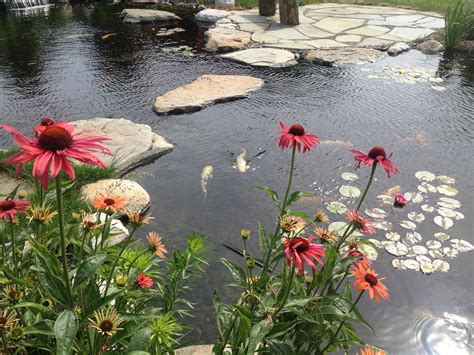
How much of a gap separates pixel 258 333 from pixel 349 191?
2.33 metres

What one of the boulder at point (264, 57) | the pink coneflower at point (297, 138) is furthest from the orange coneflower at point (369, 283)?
the boulder at point (264, 57)

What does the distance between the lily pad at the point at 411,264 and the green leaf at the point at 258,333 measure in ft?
5.39

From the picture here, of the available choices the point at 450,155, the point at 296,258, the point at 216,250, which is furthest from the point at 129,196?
the point at 450,155

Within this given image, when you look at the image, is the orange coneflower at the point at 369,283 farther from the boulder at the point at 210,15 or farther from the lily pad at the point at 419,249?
the boulder at the point at 210,15

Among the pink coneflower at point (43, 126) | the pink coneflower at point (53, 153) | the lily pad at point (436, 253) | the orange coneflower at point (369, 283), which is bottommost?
the lily pad at point (436, 253)

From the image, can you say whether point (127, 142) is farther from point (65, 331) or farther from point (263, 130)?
point (65, 331)

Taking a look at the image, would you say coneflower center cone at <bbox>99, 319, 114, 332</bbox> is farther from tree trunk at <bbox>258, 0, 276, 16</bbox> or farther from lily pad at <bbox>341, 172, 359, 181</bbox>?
tree trunk at <bbox>258, 0, 276, 16</bbox>

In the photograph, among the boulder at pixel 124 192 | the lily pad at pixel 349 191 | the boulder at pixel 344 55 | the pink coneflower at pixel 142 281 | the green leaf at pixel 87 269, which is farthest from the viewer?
the boulder at pixel 344 55

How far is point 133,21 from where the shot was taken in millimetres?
8914

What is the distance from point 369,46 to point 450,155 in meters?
3.65

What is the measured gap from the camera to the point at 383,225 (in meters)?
3.19

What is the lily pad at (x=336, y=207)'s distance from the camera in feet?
11.0

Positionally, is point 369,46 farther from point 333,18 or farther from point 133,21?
point 133,21

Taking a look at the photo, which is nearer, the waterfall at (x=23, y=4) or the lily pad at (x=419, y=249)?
the lily pad at (x=419, y=249)
